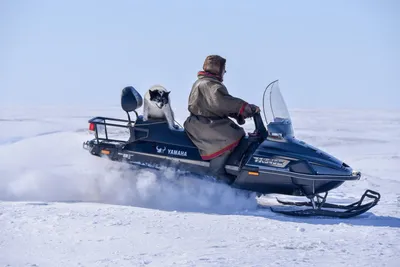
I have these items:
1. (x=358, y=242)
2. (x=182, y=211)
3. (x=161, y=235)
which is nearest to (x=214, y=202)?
(x=182, y=211)

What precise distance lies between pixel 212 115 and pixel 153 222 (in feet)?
5.62

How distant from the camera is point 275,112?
23.7 ft

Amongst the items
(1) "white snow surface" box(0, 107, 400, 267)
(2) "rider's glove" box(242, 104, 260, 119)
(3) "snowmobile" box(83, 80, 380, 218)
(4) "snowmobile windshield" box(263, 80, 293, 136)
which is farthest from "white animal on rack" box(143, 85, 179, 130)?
(4) "snowmobile windshield" box(263, 80, 293, 136)

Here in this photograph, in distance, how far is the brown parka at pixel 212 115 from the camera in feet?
23.1

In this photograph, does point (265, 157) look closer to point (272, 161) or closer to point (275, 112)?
point (272, 161)

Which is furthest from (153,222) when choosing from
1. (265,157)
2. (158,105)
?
(158,105)

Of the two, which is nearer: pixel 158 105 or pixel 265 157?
pixel 265 157

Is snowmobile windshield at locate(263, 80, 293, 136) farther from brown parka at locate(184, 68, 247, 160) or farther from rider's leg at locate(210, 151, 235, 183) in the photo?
rider's leg at locate(210, 151, 235, 183)

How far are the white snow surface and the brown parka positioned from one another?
1.46 ft

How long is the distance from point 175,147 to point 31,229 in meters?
2.30

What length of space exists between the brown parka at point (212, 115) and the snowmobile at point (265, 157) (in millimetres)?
131

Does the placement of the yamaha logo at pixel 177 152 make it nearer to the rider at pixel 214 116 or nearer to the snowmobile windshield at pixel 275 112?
the rider at pixel 214 116

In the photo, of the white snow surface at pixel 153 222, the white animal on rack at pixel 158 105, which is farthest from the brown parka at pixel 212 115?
the white snow surface at pixel 153 222

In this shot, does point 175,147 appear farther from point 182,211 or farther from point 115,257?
point 115,257
